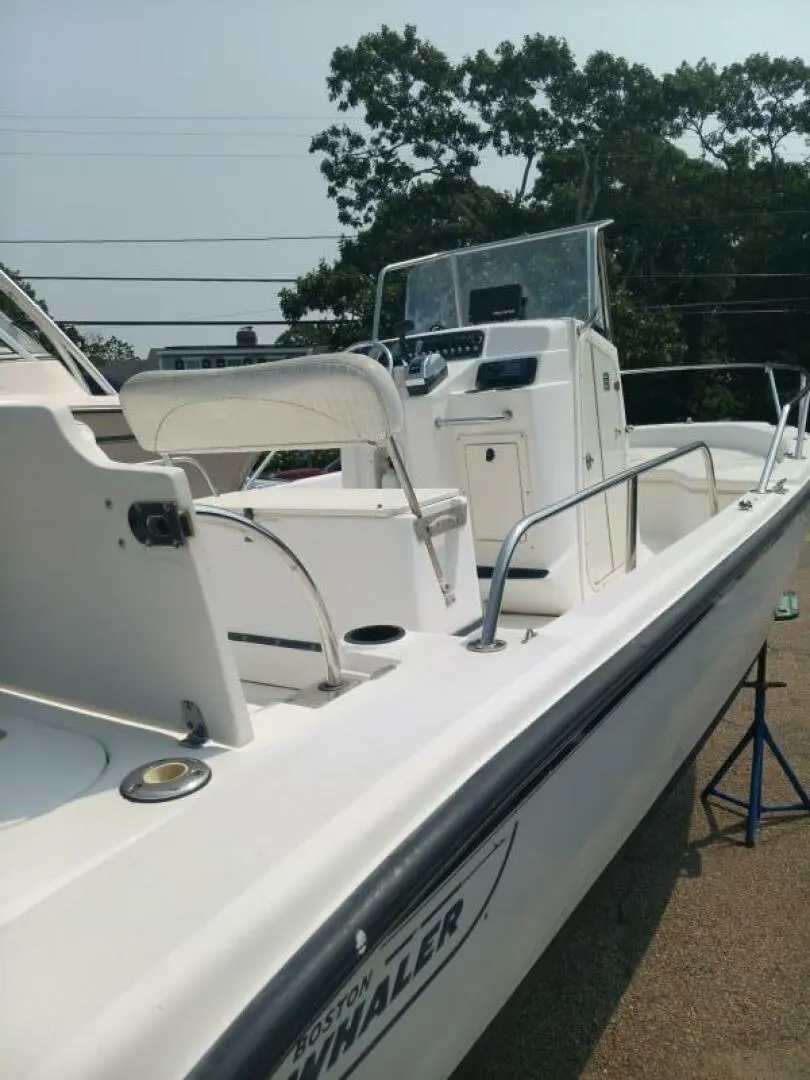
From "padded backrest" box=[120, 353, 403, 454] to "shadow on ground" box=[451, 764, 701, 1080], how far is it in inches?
39.2

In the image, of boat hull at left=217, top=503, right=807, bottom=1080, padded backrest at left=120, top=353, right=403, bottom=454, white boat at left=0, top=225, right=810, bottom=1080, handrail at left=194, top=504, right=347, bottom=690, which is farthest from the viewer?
padded backrest at left=120, top=353, right=403, bottom=454

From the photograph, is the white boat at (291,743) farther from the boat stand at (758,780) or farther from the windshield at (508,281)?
the windshield at (508,281)

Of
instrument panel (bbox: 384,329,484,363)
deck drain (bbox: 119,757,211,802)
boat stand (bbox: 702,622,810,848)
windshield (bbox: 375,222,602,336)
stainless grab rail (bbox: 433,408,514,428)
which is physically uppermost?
windshield (bbox: 375,222,602,336)

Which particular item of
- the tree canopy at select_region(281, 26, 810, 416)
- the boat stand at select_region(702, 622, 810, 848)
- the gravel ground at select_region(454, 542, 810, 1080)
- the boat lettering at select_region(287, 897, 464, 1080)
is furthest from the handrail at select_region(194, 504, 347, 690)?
the tree canopy at select_region(281, 26, 810, 416)

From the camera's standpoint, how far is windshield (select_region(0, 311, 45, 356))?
134 inches

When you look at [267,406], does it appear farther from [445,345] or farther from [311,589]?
[445,345]

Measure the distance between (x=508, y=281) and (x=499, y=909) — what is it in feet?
10.2

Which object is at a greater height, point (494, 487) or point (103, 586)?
point (103, 586)

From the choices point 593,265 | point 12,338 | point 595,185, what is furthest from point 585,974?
point 595,185

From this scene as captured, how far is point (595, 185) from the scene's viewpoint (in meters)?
19.9

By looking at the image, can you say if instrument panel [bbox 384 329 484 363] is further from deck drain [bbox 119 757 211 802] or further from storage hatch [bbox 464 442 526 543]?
deck drain [bbox 119 757 211 802]

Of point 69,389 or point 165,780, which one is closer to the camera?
point 165,780

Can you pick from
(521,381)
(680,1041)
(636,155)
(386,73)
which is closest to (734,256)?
(636,155)

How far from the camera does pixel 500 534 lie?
3.28 m
